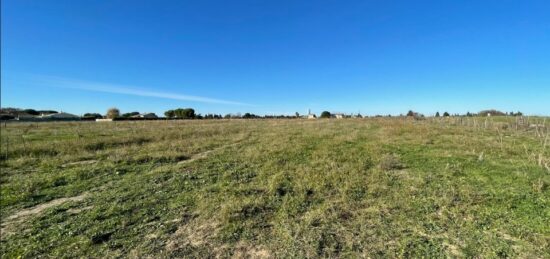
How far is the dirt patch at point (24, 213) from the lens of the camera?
4.95 metres

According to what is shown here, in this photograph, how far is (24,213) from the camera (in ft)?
18.6

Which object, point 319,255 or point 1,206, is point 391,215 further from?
point 1,206

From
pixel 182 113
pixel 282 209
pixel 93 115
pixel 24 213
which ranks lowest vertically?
pixel 24 213

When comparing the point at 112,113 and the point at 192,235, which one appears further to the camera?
the point at 112,113

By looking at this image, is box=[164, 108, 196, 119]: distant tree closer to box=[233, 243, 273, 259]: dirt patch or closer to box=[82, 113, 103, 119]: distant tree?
box=[82, 113, 103, 119]: distant tree

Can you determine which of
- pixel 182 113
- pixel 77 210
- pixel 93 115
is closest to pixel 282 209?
pixel 77 210

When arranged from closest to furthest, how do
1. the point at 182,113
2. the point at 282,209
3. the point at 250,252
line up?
1. the point at 250,252
2. the point at 282,209
3. the point at 182,113

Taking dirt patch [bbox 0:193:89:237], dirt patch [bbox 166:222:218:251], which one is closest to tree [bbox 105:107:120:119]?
dirt patch [bbox 0:193:89:237]

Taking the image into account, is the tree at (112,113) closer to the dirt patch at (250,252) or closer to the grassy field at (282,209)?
the grassy field at (282,209)

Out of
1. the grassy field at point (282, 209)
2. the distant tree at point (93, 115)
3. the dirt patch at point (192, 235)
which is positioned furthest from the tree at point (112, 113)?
the dirt patch at point (192, 235)

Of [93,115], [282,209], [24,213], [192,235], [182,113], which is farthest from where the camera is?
[182,113]

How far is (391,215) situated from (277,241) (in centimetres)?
217

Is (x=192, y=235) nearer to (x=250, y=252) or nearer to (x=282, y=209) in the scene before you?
(x=250, y=252)

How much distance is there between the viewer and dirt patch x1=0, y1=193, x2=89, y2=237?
495cm
